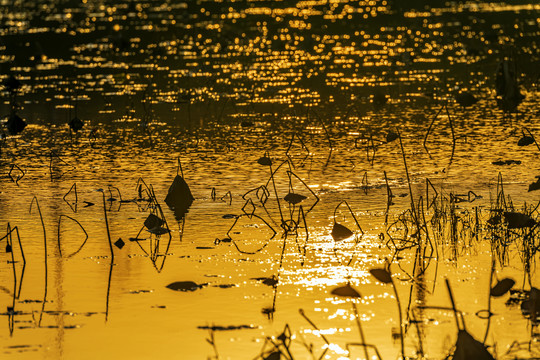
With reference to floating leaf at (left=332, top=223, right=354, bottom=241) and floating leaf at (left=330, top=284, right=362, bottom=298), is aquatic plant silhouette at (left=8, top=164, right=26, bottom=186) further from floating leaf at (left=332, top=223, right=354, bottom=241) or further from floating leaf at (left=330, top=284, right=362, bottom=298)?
floating leaf at (left=330, top=284, right=362, bottom=298)

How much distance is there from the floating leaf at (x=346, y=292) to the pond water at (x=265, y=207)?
5cm

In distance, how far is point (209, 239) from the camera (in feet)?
31.1

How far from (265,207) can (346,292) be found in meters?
2.95

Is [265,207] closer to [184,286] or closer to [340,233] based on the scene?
[340,233]

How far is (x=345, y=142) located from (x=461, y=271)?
6087 mm

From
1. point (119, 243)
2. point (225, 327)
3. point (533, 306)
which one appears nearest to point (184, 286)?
point (225, 327)

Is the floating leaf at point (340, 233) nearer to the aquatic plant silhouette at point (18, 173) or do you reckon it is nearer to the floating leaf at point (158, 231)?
the floating leaf at point (158, 231)

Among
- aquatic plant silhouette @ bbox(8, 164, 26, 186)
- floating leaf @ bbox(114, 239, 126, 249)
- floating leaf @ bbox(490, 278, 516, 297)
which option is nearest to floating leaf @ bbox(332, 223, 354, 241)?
floating leaf @ bbox(114, 239, 126, 249)

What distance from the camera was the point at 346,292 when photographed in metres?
7.70

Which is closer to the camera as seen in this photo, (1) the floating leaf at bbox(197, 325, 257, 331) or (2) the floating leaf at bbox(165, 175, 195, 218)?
(1) the floating leaf at bbox(197, 325, 257, 331)

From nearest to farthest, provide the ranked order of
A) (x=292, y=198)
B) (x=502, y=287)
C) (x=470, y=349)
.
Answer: (x=470, y=349)
(x=502, y=287)
(x=292, y=198)

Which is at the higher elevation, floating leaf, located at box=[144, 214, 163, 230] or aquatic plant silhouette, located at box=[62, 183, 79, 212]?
floating leaf, located at box=[144, 214, 163, 230]

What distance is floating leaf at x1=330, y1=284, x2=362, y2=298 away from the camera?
7.65m

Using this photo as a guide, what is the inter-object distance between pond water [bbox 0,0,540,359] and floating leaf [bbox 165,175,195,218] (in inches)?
2.8
